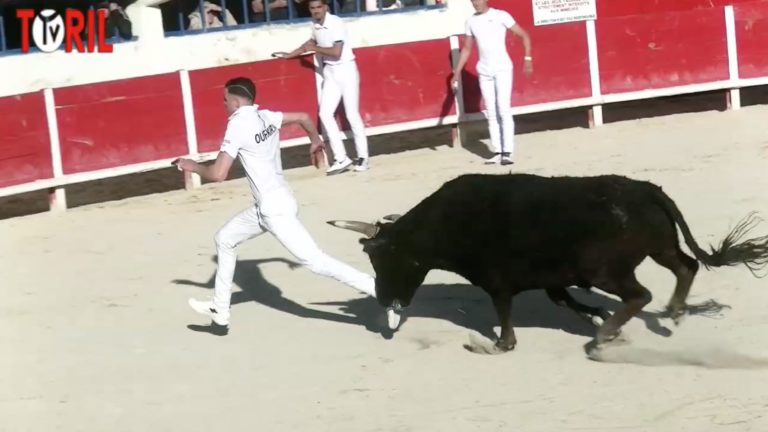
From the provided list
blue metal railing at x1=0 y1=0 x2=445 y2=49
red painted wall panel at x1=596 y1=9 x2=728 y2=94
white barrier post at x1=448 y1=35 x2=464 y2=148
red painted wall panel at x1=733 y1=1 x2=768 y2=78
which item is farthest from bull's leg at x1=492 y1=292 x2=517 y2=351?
blue metal railing at x1=0 y1=0 x2=445 y2=49

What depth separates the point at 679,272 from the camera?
721 cm

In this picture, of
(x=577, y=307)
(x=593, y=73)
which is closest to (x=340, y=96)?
(x=593, y=73)

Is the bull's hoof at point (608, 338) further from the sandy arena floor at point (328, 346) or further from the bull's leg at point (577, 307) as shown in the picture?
the bull's leg at point (577, 307)

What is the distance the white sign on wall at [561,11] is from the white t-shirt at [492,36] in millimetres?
3838

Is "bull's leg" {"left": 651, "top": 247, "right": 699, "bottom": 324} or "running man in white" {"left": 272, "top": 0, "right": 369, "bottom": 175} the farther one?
"running man in white" {"left": 272, "top": 0, "right": 369, "bottom": 175}

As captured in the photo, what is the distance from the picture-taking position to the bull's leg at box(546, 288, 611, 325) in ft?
24.5

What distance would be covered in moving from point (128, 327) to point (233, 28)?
868cm

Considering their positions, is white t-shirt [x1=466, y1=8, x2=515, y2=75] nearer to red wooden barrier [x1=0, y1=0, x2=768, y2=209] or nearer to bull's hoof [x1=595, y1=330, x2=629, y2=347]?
red wooden barrier [x1=0, y1=0, x2=768, y2=209]

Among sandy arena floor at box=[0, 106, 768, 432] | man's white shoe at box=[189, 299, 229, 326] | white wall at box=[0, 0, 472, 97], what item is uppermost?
white wall at box=[0, 0, 472, 97]

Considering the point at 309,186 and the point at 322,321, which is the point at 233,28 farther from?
the point at 322,321

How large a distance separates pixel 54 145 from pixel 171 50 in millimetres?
4033

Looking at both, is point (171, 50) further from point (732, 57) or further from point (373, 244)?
point (373, 244)

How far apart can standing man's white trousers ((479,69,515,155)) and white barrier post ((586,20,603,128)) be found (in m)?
2.14

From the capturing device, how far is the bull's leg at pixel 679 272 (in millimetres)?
7124
